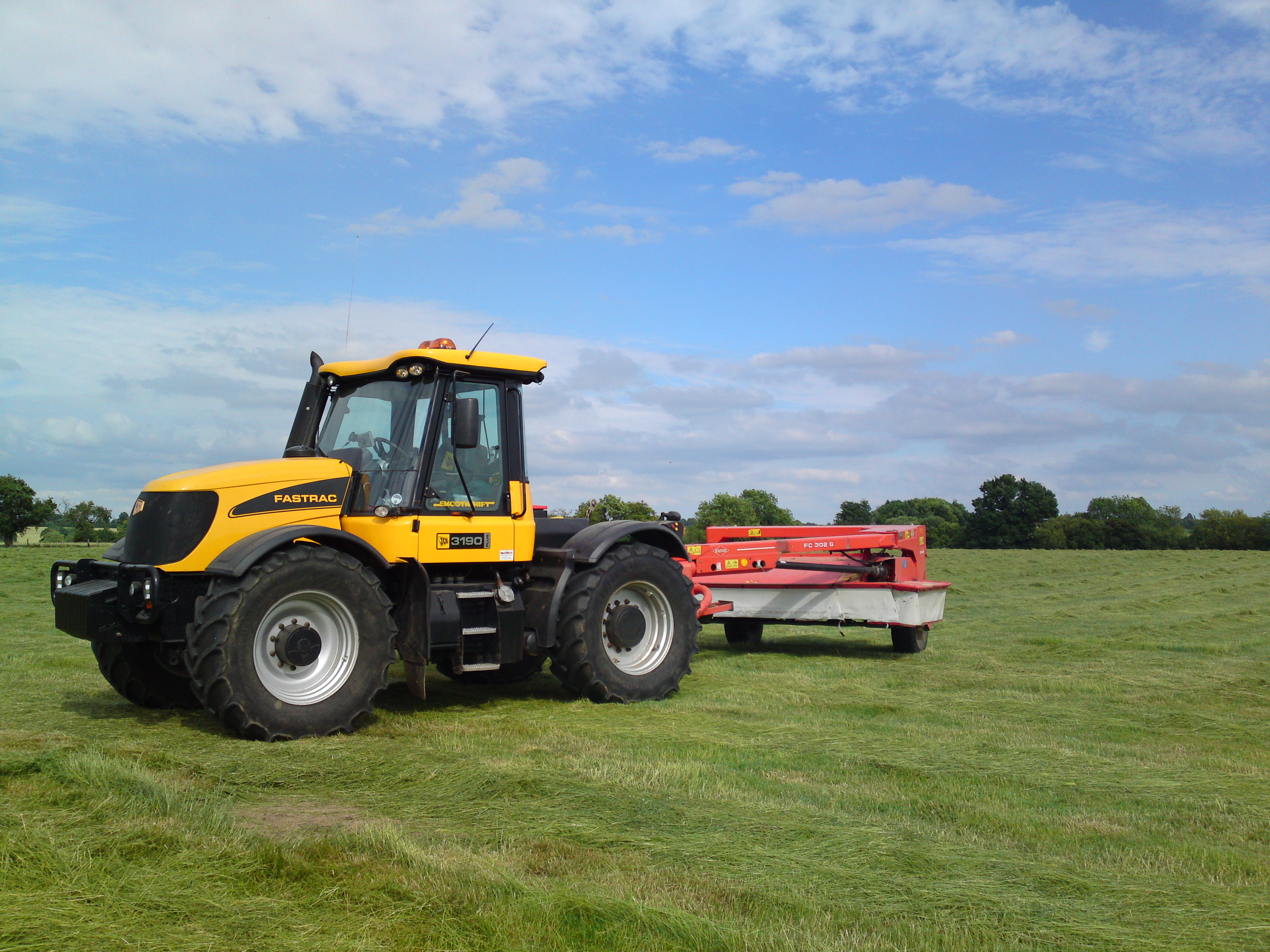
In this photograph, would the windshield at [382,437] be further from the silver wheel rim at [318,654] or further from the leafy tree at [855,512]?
the leafy tree at [855,512]

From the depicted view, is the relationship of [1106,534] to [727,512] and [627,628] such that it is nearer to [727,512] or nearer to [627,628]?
[727,512]

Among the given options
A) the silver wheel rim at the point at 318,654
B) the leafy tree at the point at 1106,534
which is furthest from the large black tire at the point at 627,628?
the leafy tree at the point at 1106,534

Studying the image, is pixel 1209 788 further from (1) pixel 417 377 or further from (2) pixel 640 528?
(1) pixel 417 377

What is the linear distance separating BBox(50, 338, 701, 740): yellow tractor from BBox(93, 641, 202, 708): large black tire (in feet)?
0.05

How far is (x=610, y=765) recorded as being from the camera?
507 centimetres

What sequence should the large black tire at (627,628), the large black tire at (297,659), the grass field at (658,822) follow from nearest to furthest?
the grass field at (658,822), the large black tire at (297,659), the large black tire at (627,628)

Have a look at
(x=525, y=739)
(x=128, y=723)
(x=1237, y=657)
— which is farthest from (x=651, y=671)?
(x=1237, y=657)

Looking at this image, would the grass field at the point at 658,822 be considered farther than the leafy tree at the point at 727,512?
No

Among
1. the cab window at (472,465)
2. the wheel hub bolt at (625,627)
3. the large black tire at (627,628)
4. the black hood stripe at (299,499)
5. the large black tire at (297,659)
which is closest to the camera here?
the large black tire at (297,659)

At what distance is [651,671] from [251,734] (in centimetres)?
306

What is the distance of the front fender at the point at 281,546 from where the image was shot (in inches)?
226

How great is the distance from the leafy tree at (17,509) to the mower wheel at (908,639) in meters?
51.4

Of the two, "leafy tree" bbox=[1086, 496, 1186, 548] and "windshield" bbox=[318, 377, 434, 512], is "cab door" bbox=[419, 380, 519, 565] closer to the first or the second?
"windshield" bbox=[318, 377, 434, 512]

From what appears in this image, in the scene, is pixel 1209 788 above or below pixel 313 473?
below
